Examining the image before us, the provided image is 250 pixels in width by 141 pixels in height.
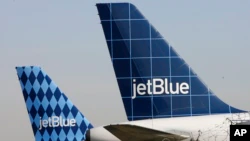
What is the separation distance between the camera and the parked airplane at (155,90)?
28.7 meters

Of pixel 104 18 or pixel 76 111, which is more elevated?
pixel 104 18

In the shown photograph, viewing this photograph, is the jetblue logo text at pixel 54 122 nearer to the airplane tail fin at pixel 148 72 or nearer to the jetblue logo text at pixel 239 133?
the airplane tail fin at pixel 148 72

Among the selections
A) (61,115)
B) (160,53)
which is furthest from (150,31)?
(61,115)

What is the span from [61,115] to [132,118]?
338 inches

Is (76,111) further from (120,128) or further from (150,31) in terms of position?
(120,128)

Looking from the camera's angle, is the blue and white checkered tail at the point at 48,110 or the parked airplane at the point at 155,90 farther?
the blue and white checkered tail at the point at 48,110

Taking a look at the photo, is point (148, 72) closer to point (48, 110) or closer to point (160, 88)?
point (160, 88)

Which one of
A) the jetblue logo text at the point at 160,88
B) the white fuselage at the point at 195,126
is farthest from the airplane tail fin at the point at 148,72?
the white fuselage at the point at 195,126

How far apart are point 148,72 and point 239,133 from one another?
5.31 m

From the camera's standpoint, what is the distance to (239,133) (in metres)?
26.0

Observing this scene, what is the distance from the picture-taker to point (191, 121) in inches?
1143

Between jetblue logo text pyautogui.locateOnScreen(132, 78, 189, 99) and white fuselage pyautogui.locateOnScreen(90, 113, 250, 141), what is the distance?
1.16 m

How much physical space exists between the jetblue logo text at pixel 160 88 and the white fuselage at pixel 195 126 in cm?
116

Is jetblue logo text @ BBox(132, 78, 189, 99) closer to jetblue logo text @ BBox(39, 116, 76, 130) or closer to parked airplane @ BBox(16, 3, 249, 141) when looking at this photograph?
parked airplane @ BBox(16, 3, 249, 141)
